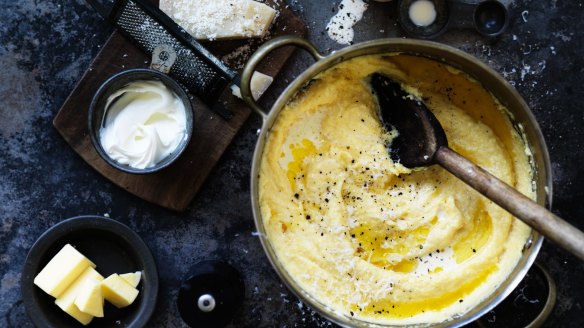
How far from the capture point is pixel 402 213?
160 cm

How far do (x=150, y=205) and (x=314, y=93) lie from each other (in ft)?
1.69

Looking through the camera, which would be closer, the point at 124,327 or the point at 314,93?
the point at 314,93

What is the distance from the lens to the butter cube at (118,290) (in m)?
1.64

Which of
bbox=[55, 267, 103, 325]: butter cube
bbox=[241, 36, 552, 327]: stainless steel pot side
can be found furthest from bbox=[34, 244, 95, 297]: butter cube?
bbox=[241, 36, 552, 327]: stainless steel pot side

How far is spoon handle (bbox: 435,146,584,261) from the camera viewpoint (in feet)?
4.25

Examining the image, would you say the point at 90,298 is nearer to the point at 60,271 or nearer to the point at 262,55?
the point at 60,271

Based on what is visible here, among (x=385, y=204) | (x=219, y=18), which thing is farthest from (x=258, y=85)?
(x=385, y=204)

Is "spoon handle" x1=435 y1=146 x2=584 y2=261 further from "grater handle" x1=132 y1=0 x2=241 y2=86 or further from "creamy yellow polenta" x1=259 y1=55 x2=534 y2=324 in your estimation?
"grater handle" x1=132 y1=0 x2=241 y2=86

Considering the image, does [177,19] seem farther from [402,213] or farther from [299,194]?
[402,213]

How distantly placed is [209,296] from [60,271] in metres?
0.36

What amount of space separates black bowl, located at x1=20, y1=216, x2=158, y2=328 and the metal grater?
1.28ft

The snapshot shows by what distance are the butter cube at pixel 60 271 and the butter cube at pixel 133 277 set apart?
0.11 meters

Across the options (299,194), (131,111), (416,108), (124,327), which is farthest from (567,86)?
(124,327)

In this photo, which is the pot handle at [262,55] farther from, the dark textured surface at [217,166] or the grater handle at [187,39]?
the dark textured surface at [217,166]
